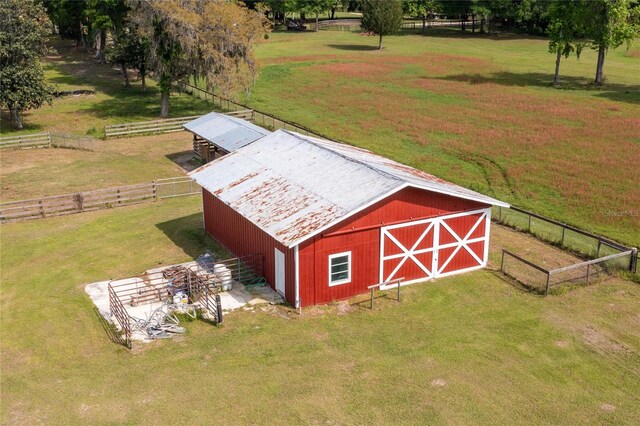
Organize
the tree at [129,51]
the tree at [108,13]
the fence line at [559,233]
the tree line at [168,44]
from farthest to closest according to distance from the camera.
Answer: the tree at [108,13]
the tree at [129,51]
the tree line at [168,44]
the fence line at [559,233]

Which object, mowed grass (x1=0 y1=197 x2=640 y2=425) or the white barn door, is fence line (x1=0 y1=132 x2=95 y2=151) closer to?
mowed grass (x1=0 y1=197 x2=640 y2=425)

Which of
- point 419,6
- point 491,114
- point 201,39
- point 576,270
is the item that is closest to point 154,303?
point 576,270

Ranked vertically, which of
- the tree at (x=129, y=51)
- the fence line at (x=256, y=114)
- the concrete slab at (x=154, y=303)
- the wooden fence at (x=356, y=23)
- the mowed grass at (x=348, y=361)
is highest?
the wooden fence at (x=356, y=23)

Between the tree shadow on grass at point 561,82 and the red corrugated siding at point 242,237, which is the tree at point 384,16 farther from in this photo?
the red corrugated siding at point 242,237

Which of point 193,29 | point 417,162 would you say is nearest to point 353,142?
point 417,162

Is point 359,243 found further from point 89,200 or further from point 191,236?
point 89,200

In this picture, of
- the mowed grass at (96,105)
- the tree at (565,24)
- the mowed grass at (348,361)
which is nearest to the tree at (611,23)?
Result: the tree at (565,24)

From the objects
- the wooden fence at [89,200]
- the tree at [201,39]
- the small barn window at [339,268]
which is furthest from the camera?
the tree at [201,39]
